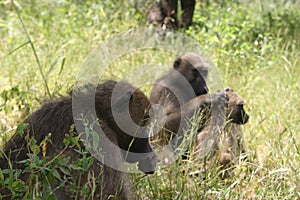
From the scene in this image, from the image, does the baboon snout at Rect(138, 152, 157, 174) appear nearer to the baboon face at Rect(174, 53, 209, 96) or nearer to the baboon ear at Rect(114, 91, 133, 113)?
the baboon ear at Rect(114, 91, 133, 113)

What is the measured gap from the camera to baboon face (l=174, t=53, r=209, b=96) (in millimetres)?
6086

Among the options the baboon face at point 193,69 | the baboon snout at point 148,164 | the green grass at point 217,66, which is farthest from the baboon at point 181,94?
the baboon snout at point 148,164

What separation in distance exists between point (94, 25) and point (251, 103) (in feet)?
9.25

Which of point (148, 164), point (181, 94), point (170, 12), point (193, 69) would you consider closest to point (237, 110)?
point (181, 94)

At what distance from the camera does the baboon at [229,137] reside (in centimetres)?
480

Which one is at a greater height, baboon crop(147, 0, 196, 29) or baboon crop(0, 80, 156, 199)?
baboon crop(0, 80, 156, 199)

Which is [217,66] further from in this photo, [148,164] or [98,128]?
[98,128]

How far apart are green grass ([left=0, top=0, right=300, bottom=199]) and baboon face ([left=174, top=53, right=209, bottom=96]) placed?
380mm

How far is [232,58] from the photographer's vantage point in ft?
23.0

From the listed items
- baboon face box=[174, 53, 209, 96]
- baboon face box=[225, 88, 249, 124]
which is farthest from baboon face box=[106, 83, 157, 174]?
baboon face box=[174, 53, 209, 96]

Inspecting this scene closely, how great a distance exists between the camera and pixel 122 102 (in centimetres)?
391

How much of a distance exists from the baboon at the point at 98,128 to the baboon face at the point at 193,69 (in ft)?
6.54

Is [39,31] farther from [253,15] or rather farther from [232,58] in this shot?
[253,15]

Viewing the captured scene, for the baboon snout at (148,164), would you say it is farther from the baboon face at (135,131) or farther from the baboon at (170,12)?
the baboon at (170,12)
